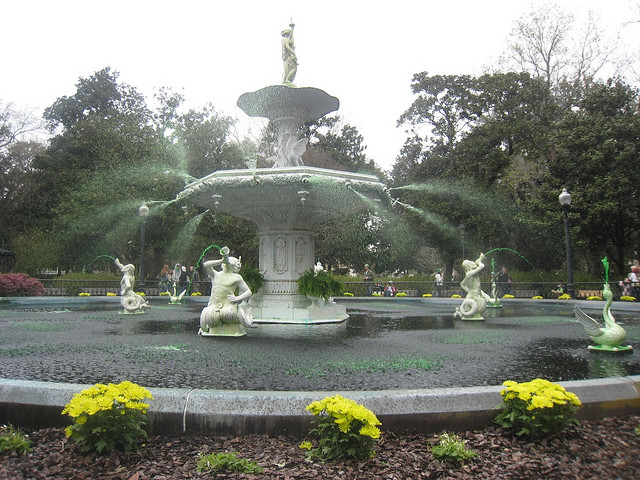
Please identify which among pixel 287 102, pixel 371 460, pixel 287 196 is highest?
pixel 287 102

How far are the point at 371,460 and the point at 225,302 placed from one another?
5.06 meters

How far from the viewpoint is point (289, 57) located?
41.0ft

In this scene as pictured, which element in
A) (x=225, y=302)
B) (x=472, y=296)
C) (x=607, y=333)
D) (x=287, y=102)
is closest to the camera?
(x=607, y=333)

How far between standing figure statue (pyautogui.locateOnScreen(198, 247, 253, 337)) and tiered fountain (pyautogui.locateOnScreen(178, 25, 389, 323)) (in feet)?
8.37

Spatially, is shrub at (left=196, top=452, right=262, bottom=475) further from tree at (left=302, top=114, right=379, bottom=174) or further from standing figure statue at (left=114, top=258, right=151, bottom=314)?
tree at (left=302, top=114, right=379, bottom=174)

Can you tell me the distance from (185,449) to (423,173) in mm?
36607

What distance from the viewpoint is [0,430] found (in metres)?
3.68

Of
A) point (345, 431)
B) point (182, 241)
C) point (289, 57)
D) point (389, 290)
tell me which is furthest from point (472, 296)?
point (182, 241)

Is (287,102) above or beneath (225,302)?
above

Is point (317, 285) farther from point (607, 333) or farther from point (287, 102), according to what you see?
point (607, 333)

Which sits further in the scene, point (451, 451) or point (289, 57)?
point (289, 57)

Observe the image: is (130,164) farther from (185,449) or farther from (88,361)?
(185,449)

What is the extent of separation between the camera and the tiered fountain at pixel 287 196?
10.0 meters

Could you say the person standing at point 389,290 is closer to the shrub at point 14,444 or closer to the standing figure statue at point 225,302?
the standing figure statue at point 225,302
